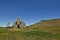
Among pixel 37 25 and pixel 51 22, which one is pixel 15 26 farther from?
pixel 51 22

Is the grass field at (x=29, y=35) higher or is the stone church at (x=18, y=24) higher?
the stone church at (x=18, y=24)

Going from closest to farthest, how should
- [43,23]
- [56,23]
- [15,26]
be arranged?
[56,23]
[43,23]
[15,26]

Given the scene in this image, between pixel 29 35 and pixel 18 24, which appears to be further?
pixel 18 24

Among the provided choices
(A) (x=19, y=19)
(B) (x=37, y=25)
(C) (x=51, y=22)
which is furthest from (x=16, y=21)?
(C) (x=51, y=22)

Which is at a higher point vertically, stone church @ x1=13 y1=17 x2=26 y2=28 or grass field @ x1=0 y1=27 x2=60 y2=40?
stone church @ x1=13 y1=17 x2=26 y2=28

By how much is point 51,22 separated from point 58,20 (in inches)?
139

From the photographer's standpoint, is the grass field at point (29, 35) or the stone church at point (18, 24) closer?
the grass field at point (29, 35)

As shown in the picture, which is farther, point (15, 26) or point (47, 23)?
point (15, 26)

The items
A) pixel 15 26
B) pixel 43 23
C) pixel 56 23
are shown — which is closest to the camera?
pixel 56 23

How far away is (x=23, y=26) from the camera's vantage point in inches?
3346

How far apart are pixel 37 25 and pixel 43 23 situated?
3124 millimetres

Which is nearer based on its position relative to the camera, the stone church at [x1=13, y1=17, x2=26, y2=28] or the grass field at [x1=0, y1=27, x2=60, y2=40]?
the grass field at [x1=0, y1=27, x2=60, y2=40]

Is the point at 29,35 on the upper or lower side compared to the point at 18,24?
lower

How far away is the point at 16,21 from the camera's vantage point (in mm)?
86250
